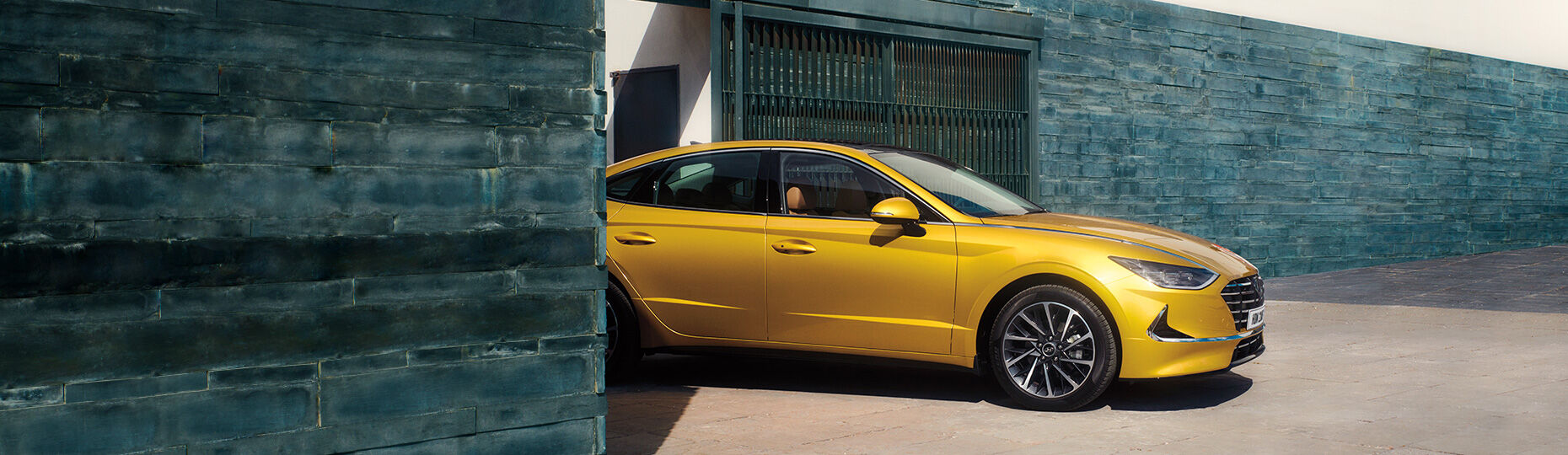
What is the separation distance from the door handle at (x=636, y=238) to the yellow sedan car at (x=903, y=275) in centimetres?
1

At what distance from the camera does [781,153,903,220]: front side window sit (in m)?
7.74

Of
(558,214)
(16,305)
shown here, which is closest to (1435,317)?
(558,214)

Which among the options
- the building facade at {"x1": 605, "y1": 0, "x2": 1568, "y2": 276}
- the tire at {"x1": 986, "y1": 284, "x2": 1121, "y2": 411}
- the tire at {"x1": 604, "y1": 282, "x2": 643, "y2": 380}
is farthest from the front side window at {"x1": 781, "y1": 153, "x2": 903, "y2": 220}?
the building facade at {"x1": 605, "y1": 0, "x2": 1568, "y2": 276}

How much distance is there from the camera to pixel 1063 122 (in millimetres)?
13984

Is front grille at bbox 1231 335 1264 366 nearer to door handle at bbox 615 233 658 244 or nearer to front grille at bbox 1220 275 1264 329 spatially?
front grille at bbox 1220 275 1264 329

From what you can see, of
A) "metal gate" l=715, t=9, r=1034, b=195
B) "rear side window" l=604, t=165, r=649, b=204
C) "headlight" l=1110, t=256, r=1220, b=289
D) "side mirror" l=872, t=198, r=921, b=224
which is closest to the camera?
"headlight" l=1110, t=256, r=1220, b=289

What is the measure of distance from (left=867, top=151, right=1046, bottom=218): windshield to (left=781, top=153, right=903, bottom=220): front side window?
6.1 inches

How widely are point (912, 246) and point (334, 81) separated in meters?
3.78

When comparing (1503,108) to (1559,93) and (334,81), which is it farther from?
(334,81)

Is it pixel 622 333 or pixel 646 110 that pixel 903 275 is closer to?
pixel 622 333

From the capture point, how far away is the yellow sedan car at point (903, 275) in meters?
6.99

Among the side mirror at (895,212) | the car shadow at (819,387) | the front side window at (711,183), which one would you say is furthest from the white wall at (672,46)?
the side mirror at (895,212)

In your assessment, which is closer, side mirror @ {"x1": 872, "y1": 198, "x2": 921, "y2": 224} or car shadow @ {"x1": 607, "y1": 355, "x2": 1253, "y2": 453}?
car shadow @ {"x1": 607, "y1": 355, "x2": 1253, "y2": 453}

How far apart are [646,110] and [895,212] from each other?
5.12m
